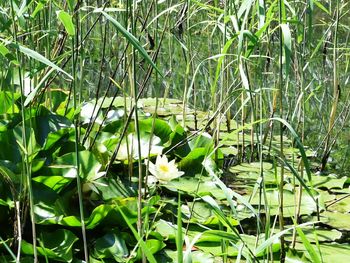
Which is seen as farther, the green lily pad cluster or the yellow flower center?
the yellow flower center

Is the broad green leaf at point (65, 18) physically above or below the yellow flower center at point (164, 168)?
above

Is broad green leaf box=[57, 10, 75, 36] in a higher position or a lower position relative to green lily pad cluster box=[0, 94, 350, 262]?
higher

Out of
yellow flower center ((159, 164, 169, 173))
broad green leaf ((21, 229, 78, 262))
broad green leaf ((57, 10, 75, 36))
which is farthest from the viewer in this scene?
yellow flower center ((159, 164, 169, 173))

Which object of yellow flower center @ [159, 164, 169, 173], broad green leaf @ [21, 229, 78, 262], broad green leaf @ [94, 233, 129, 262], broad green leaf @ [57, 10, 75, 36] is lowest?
broad green leaf @ [94, 233, 129, 262]

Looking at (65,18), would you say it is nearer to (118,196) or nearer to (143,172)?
(118,196)

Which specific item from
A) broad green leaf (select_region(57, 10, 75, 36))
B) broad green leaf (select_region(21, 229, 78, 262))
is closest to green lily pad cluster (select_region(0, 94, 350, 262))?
broad green leaf (select_region(21, 229, 78, 262))

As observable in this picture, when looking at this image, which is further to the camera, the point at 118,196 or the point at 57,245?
the point at 118,196

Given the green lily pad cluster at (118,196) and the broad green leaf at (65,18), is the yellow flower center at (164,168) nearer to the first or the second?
the green lily pad cluster at (118,196)

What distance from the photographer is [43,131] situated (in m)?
2.16

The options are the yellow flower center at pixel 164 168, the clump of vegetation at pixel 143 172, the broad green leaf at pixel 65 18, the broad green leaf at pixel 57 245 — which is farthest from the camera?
the yellow flower center at pixel 164 168

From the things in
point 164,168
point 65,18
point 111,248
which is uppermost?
point 65,18

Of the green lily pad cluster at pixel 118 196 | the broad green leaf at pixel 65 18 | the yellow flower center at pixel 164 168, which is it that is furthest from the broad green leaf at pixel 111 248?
the broad green leaf at pixel 65 18

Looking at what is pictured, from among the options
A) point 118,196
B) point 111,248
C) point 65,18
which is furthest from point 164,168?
point 65,18

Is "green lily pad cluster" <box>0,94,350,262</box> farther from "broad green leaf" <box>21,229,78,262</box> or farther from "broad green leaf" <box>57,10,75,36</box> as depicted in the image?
"broad green leaf" <box>57,10,75,36</box>
